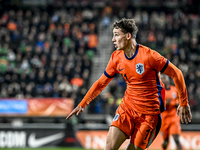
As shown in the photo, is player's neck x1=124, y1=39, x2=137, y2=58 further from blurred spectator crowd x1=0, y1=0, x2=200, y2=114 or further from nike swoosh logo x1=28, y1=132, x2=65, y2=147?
blurred spectator crowd x1=0, y1=0, x2=200, y2=114

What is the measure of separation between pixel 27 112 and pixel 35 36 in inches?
279

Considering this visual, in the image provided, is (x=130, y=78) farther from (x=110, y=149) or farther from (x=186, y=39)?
(x=186, y=39)

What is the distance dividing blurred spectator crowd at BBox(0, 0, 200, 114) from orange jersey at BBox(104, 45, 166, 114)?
8.97 meters

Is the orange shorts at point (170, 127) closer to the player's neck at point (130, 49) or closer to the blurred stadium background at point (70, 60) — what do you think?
the blurred stadium background at point (70, 60)

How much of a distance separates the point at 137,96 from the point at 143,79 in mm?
294

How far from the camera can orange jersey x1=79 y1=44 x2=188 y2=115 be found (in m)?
4.85

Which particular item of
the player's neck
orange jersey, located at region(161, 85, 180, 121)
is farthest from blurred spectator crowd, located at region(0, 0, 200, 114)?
the player's neck

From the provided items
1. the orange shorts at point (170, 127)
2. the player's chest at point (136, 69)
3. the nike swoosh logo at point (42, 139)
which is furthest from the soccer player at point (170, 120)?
the nike swoosh logo at point (42, 139)

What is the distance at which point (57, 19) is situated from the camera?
22016mm

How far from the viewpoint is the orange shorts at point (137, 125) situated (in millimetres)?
4996

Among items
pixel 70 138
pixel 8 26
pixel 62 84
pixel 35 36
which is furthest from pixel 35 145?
pixel 8 26

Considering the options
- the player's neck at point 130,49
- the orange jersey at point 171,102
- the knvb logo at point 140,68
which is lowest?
the orange jersey at point 171,102

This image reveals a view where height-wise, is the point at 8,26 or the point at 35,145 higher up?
the point at 8,26

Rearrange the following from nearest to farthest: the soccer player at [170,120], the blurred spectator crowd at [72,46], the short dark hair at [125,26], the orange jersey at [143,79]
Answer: the orange jersey at [143,79] < the short dark hair at [125,26] < the soccer player at [170,120] < the blurred spectator crowd at [72,46]
